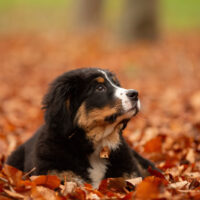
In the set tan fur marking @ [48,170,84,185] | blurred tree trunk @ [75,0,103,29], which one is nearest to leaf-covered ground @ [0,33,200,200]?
tan fur marking @ [48,170,84,185]

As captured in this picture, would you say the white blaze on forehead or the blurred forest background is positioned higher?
the white blaze on forehead

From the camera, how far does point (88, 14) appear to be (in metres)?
22.6

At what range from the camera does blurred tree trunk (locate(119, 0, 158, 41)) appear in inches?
602

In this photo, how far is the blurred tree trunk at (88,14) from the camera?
22547 mm

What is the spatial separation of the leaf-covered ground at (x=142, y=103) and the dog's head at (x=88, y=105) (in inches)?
26.1

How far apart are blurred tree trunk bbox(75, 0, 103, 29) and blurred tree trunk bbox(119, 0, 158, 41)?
23.1 ft

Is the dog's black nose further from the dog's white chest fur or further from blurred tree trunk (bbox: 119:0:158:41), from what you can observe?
blurred tree trunk (bbox: 119:0:158:41)

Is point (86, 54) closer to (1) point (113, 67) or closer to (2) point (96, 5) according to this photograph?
(1) point (113, 67)

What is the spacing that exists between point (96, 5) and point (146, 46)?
8.86 meters

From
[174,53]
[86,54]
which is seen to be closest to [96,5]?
[86,54]

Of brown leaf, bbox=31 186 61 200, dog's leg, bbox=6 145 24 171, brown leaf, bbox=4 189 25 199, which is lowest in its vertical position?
dog's leg, bbox=6 145 24 171

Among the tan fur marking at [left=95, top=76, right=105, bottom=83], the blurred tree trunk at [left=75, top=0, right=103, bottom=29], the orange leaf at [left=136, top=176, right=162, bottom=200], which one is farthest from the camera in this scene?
the blurred tree trunk at [left=75, top=0, right=103, bottom=29]

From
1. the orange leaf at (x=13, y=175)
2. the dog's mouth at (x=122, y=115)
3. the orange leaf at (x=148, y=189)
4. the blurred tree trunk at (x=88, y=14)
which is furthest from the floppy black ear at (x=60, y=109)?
the blurred tree trunk at (x=88, y=14)

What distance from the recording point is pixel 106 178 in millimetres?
4145
